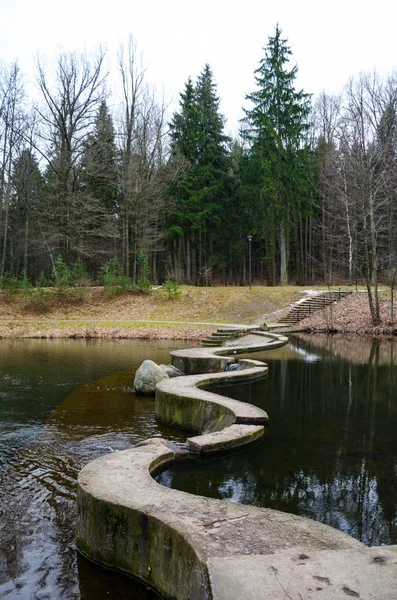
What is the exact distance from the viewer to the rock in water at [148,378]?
10234mm

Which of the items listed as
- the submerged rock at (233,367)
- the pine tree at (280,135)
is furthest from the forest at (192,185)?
the submerged rock at (233,367)

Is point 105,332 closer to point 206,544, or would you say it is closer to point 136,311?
point 136,311

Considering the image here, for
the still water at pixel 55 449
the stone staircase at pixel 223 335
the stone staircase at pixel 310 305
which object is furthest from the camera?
the stone staircase at pixel 310 305

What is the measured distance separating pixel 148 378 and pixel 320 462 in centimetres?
526

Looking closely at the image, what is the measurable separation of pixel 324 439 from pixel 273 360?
278 inches

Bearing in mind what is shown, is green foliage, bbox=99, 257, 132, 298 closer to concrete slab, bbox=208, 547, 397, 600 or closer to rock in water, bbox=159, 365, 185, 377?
rock in water, bbox=159, 365, 185, 377

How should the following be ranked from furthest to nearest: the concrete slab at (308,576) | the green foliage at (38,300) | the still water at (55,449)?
the green foliage at (38,300) < the still water at (55,449) < the concrete slab at (308,576)

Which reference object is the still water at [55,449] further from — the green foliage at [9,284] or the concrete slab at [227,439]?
the green foliage at [9,284]

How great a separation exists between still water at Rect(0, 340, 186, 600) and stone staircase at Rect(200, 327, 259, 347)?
3594mm

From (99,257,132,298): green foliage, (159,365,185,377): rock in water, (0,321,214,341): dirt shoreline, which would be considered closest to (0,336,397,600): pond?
(159,365,185,377): rock in water

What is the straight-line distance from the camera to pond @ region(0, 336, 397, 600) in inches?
156

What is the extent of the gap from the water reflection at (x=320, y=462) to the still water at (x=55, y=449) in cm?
140

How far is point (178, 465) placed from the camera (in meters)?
5.77

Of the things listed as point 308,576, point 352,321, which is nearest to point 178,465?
point 308,576
